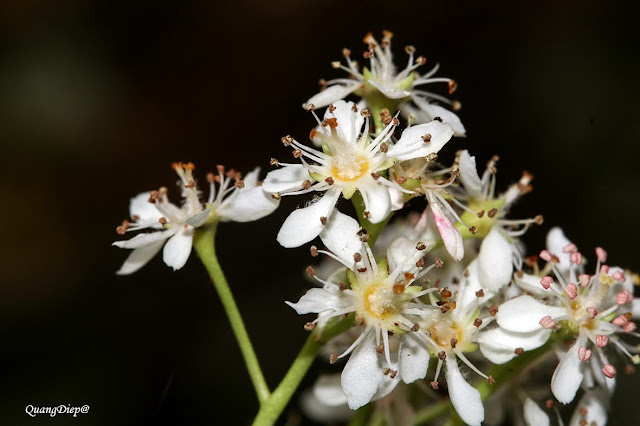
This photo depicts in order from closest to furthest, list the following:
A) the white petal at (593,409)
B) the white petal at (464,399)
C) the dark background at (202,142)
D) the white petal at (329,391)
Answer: the white petal at (464,399), the white petal at (593,409), the white petal at (329,391), the dark background at (202,142)

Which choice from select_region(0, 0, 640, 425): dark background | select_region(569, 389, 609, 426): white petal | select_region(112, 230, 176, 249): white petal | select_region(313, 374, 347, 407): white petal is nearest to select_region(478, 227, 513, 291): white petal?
select_region(569, 389, 609, 426): white petal

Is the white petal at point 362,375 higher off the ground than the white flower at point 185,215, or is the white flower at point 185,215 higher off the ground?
the white flower at point 185,215

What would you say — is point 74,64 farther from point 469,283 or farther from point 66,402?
point 469,283

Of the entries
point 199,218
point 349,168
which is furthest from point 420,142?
point 199,218

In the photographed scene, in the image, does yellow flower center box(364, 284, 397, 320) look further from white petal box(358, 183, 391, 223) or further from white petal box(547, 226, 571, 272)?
white petal box(547, 226, 571, 272)

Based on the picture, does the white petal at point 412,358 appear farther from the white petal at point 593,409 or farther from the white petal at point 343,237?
the white petal at point 593,409

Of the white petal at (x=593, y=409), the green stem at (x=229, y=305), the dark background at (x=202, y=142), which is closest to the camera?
the green stem at (x=229, y=305)

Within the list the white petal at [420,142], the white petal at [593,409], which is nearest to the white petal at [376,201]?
the white petal at [420,142]

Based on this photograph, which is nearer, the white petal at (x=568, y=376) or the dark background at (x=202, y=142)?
the white petal at (x=568, y=376)
